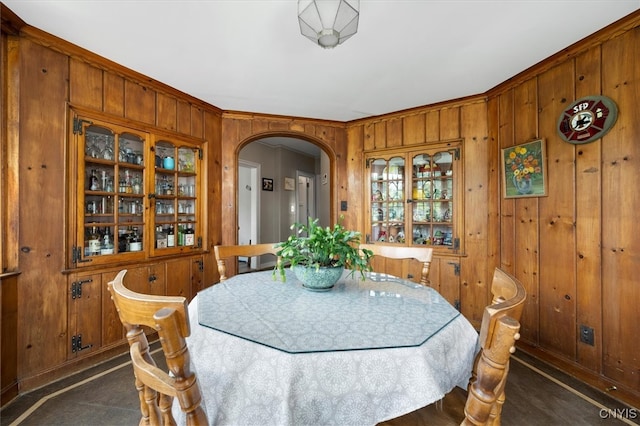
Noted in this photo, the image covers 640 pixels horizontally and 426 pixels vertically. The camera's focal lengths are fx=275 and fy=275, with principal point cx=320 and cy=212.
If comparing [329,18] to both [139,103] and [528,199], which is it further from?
[528,199]

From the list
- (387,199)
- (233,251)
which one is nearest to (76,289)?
(233,251)

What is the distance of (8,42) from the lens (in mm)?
1895

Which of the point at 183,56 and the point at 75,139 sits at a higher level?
the point at 183,56

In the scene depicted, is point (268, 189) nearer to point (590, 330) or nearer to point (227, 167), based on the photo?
point (227, 167)

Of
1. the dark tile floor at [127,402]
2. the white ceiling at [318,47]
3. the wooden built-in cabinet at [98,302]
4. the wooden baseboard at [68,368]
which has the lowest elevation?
the dark tile floor at [127,402]

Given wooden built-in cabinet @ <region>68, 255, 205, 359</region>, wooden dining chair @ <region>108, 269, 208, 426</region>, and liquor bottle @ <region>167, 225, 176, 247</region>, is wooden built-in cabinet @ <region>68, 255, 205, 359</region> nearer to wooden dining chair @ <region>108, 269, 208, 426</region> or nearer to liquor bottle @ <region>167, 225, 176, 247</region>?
liquor bottle @ <region>167, 225, 176, 247</region>

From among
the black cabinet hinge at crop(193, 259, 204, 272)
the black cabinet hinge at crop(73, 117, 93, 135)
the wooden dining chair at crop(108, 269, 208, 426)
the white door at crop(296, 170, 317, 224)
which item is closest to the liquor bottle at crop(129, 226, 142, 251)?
the black cabinet hinge at crop(193, 259, 204, 272)

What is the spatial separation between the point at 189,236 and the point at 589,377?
12.1 feet

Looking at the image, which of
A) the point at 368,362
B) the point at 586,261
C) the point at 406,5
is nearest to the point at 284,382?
the point at 368,362

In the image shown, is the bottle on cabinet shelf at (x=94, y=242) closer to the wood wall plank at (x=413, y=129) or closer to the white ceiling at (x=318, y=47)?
the white ceiling at (x=318, y=47)

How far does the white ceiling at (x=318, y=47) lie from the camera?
1.72 meters

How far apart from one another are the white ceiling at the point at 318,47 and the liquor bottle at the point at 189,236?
146 centimetres

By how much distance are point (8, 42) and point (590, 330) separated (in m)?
4.62

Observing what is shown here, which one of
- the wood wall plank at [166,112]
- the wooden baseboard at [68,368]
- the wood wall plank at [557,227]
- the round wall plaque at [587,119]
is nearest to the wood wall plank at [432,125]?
the wood wall plank at [557,227]
